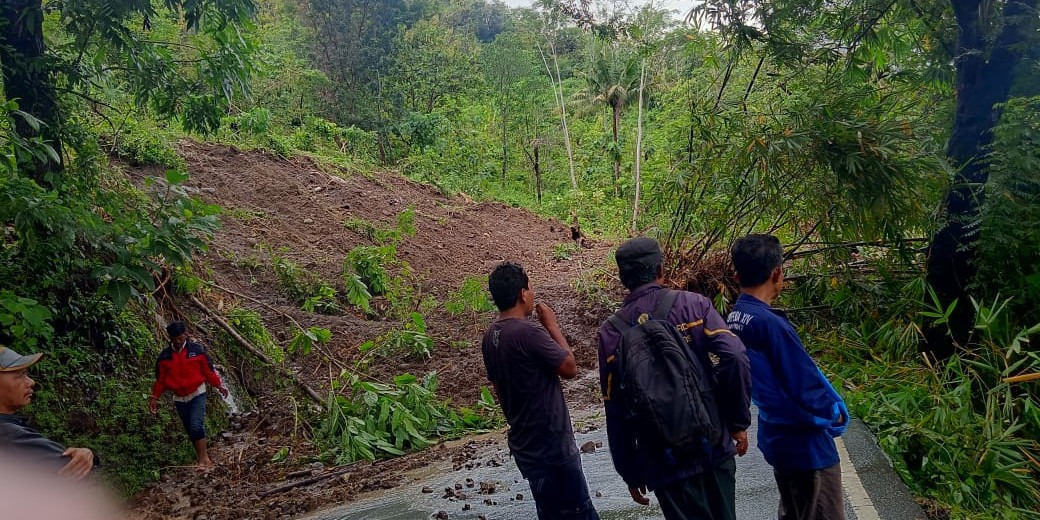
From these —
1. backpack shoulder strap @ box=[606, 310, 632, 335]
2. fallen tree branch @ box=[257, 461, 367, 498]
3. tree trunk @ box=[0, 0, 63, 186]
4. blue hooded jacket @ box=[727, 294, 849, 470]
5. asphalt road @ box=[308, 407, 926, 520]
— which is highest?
tree trunk @ box=[0, 0, 63, 186]

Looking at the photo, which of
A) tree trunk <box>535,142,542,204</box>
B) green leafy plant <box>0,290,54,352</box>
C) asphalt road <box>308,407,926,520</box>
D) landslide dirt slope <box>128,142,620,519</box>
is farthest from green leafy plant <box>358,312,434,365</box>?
tree trunk <box>535,142,542,204</box>

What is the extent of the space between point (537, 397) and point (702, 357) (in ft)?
3.07

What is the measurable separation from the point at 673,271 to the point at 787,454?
6.66 m

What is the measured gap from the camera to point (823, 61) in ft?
24.9

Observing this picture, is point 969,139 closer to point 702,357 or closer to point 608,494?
point 608,494

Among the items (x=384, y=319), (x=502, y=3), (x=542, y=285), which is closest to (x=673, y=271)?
(x=542, y=285)

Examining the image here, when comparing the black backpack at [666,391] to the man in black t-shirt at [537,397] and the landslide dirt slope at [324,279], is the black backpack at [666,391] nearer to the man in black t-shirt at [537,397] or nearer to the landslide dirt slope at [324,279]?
the man in black t-shirt at [537,397]

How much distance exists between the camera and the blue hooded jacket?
109 inches

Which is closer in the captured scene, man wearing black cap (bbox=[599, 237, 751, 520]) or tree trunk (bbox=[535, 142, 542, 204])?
man wearing black cap (bbox=[599, 237, 751, 520])

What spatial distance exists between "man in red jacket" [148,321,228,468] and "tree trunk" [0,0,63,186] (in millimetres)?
1871

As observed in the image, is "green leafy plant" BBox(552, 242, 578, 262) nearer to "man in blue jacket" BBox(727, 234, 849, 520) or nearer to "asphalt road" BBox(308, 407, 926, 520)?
"asphalt road" BBox(308, 407, 926, 520)

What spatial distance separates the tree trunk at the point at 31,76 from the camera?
20.1 ft

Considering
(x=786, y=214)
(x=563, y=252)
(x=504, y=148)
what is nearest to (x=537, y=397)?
(x=786, y=214)

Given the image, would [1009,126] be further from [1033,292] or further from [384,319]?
[384,319]
